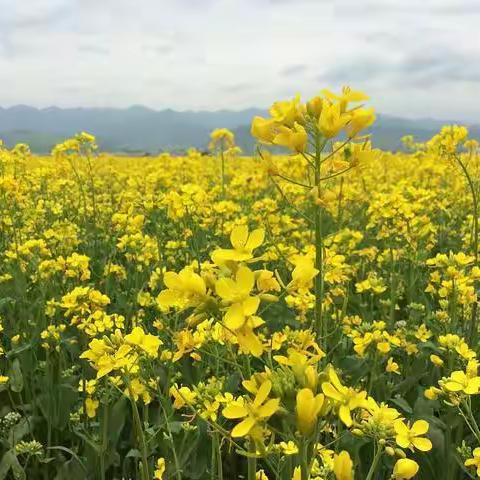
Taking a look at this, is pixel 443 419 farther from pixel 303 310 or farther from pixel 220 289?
pixel 220 289

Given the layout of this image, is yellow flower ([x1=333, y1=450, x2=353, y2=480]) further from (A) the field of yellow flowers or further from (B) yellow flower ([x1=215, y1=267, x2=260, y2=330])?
(B) yellow flower ([x1=215, y1=267, x2=260, y2=330])

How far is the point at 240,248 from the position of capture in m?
1.25

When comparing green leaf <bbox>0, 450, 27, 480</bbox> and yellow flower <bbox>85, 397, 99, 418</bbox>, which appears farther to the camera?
yellow flower <bbox>85, 397, 99, 418</bbox>

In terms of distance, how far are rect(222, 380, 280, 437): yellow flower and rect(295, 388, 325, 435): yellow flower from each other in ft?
0.14

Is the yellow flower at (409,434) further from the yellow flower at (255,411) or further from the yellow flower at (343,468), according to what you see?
the yellow flower at (255,411)

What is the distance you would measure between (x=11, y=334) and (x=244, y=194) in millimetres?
3886

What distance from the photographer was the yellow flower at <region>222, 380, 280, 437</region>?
1.06 metres

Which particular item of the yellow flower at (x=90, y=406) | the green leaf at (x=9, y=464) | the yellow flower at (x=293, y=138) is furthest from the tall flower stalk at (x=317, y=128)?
the green leaf at (x=9, y=464)

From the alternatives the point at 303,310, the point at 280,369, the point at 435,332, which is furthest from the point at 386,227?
the point at 280,369

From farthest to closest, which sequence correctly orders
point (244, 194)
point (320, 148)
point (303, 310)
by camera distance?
point (244, 194), point (303, 310), point (320, 148)

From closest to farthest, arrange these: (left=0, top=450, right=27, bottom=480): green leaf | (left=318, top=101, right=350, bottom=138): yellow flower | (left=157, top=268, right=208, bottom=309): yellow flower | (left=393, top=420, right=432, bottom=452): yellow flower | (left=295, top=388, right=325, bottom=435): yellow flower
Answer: (left=295, top=388, right=325, bottom=435): yellow flower
(left=157, top=268, right=208, bottom=309): yellow flower
(left=393, top=420, right=432, bottom=452): yellow flower
(left=318, top=101, right=350, bottom=138): yellow flower
(left=0, top=450, right=27, bottom=480): green leaf

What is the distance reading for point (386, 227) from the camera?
14.5ft

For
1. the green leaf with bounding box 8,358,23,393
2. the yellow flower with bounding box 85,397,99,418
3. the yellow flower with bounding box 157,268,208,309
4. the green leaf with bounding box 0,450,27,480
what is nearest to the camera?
the yellow flower with bounding box 157,268,208,309

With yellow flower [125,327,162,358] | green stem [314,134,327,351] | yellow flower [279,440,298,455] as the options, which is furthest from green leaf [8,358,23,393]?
Result: green stem [314,134,327,351]
